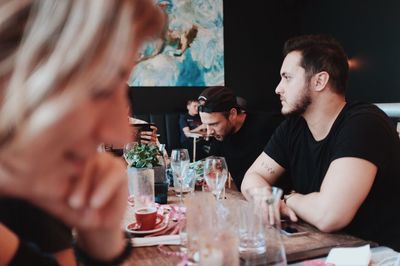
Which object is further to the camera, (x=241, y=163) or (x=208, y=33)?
(x=208, y=33)

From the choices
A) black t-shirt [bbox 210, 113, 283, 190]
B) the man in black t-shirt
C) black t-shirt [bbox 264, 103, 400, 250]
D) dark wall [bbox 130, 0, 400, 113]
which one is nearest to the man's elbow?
the man in black t-shirt

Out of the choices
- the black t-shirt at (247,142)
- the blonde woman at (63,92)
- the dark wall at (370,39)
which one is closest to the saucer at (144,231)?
the blonde woman at (63,92)

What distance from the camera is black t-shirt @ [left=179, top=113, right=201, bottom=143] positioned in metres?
5.21

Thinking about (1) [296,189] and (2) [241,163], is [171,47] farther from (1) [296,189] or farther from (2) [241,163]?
(1) [296,189]

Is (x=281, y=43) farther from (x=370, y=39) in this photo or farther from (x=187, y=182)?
(x=187, y=182)

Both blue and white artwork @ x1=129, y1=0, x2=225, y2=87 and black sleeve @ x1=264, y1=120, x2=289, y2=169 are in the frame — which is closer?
black sleeve @ x1=264, y1=120, x2=289, y2=169

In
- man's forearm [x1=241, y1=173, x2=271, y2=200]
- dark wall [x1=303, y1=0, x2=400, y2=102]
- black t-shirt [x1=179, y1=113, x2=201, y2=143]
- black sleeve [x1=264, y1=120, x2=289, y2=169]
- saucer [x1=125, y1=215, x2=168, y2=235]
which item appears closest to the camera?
saucer [x1=125, y1=215, x2=168, y2=235]

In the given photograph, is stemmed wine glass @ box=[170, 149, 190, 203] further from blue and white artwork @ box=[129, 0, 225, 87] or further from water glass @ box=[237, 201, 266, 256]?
blue and white artwork @ box=[129, 0, 225, 87]

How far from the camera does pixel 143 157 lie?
1606 millimetres

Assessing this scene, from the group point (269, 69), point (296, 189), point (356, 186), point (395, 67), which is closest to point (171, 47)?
point (269, 69)

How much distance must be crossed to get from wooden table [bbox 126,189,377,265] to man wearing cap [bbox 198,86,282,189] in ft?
4.88

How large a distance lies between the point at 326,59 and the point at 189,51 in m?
4.12

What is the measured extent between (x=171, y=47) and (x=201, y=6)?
2.73 ft

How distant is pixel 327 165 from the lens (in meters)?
1.62
